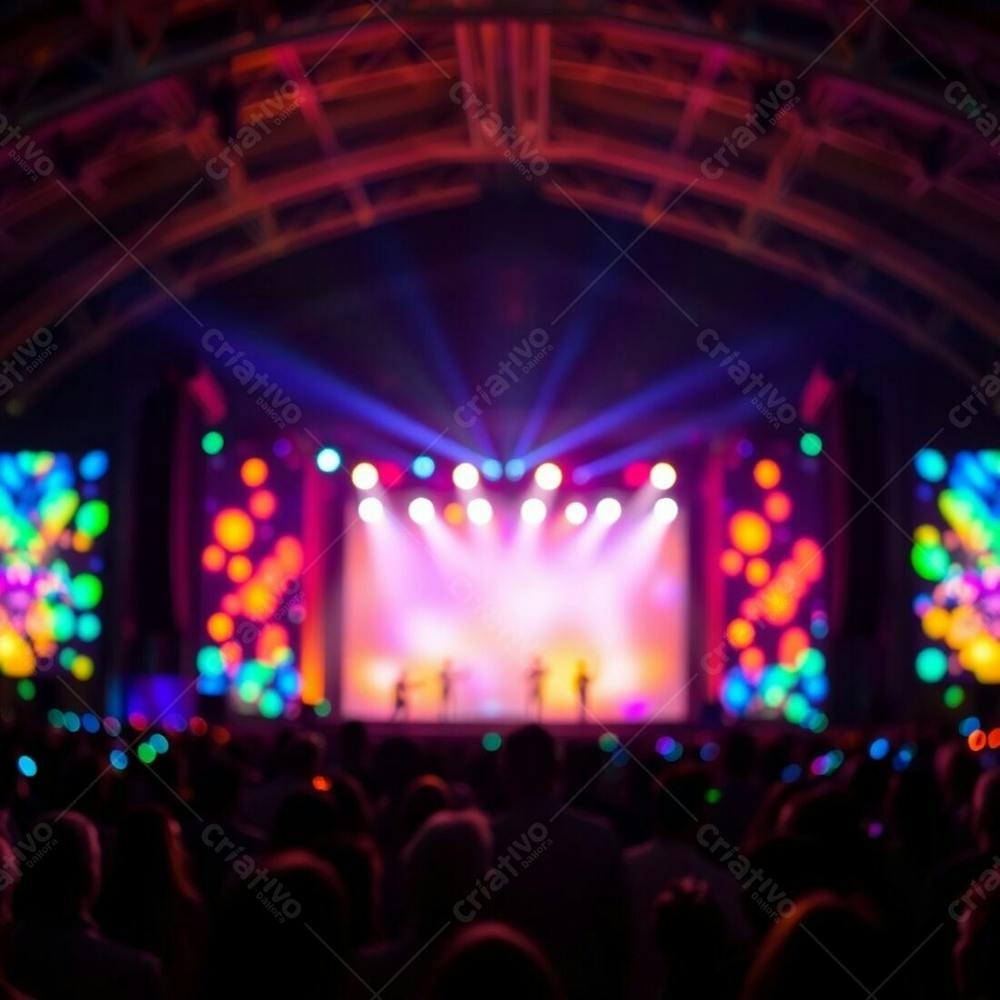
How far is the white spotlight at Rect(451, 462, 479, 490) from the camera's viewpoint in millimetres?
19344

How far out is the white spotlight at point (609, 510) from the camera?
64.4 feet

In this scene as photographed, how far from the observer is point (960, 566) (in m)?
19.7

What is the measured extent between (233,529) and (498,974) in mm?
18275

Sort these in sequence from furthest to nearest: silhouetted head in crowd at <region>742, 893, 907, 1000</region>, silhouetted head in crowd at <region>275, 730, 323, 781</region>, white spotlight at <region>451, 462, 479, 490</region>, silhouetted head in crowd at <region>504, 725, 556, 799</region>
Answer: white spotlight at <region>451, 462, 479, 490</region> → silhouetted head in crowd at <region>275, 730, 323, 781</region> → silhouetted head in crowd at <region>504, 725, 556, 799</region> → silhouetted head in crowd at <region>742, 893, 907, 1000</region>

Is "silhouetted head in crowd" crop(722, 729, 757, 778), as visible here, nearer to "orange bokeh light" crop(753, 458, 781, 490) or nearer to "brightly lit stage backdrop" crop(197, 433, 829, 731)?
"brightly lit stage backdrop" crop(197, 433, 829, 731)

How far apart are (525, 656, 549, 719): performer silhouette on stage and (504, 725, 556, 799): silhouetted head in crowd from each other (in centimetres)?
1290

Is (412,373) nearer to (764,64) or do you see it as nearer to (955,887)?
(764,64)

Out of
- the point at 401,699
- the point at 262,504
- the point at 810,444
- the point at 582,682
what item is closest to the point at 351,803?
the point at 401,699

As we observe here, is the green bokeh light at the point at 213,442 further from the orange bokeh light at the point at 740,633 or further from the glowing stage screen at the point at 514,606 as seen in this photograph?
the orange bokeh light at the point at 740,633

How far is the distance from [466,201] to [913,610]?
8.10 meters

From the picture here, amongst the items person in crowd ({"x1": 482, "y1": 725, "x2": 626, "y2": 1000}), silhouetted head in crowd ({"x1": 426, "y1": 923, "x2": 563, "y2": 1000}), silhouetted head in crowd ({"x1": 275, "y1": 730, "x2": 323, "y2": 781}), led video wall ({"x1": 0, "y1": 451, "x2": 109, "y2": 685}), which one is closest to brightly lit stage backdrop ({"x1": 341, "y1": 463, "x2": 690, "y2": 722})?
led video wall ({"x1": 0, "y1": 451, "x2": 109, "y2": 685})

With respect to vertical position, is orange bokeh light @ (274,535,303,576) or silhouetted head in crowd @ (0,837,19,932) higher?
orange bokeh light @ (274,535,303,576)

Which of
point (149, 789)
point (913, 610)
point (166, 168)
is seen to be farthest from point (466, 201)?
point (149, 789)

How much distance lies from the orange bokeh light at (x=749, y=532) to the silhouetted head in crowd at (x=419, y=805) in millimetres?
15075
